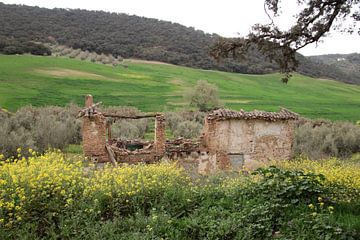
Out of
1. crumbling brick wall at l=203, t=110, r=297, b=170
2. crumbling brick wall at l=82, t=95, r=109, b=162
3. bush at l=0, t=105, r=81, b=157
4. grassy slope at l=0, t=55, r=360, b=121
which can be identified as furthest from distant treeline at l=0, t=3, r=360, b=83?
crumbling brick wall at l=82, t=95, r=109, b=162

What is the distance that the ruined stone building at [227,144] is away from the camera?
1841 centimetres

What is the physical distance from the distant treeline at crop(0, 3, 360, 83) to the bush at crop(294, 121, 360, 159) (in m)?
33.8

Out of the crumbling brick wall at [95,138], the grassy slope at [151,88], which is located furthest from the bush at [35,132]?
the grassy slope at [151,88]

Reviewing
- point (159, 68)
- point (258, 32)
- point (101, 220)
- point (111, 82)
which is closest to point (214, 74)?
point (159, 68)

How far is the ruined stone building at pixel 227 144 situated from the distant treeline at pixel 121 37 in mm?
43187

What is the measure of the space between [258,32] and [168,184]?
16.5 ft

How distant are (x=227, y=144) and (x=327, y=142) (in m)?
10.9

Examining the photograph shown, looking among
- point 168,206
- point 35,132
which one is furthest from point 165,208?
point 35,132

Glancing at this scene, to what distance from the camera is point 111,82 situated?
4762cm

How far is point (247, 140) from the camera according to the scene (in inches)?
735

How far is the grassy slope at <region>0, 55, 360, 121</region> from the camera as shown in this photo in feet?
132

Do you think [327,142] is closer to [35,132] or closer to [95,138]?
[95,138]

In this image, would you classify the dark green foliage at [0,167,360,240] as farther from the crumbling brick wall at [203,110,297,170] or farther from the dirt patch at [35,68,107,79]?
the dirt patch at [35,68,107,79]

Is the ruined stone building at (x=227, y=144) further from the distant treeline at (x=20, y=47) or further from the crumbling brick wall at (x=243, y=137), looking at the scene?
the distant treeline at (x=20, y=47)
